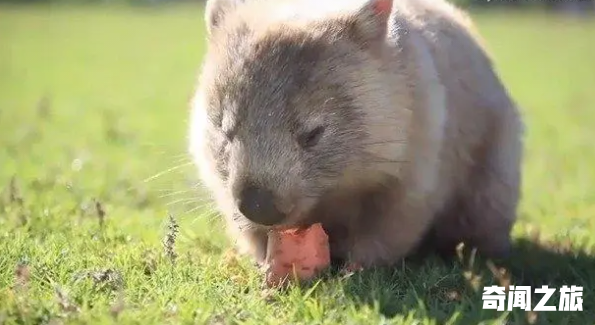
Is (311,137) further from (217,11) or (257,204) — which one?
(217,11)

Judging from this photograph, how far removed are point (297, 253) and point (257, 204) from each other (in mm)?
543

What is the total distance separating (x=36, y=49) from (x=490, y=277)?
14.9m

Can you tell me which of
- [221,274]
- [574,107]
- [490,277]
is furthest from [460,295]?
[574,107]

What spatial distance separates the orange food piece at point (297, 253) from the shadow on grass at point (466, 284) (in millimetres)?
216

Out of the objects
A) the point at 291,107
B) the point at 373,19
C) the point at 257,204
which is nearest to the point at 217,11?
the point at 373,19

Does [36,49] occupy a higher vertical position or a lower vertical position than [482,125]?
lower

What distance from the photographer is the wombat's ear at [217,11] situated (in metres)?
4.53

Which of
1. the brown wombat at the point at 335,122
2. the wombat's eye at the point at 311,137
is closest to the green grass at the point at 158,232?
the brown wombat at the point at 335,122

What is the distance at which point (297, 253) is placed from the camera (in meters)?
4.20

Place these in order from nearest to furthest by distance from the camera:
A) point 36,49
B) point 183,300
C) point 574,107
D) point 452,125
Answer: point 183,300 → point 452,125 → point 574,107 → point 36,49

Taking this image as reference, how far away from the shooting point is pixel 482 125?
17.0 ft

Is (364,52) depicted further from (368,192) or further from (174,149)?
(174,149)

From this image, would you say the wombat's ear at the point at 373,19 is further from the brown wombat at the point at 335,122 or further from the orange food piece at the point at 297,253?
the orange food piece at the point at 297,253

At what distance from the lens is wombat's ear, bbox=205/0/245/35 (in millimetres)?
4527
